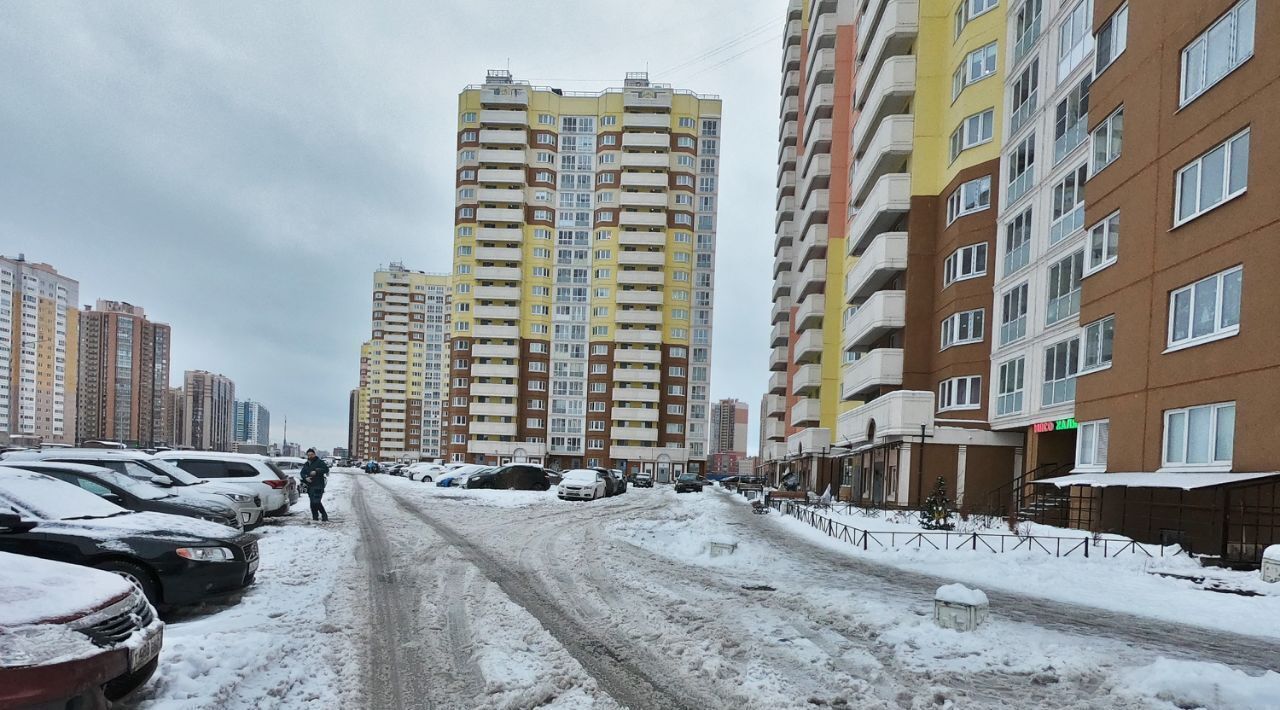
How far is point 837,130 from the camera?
155 ft

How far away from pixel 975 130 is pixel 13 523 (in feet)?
100

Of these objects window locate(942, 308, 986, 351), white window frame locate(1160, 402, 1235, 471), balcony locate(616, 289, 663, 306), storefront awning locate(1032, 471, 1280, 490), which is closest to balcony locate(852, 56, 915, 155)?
window locate(942, 308, 986, 351)

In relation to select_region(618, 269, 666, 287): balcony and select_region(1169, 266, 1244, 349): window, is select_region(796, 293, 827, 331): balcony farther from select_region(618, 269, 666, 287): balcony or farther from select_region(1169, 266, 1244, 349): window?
select_region(618, 269, 666, 287): balcony

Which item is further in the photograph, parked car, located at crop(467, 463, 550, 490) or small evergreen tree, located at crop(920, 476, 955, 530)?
parked car, located at crop(467, 463, 550, 490)

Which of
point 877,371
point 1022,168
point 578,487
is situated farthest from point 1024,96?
point 578,487

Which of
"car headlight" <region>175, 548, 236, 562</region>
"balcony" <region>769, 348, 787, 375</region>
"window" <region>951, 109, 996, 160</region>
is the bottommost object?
"car headlight" <region>175, 548, 236, 562</region>

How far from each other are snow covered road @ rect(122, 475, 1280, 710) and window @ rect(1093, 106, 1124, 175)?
14.1 m

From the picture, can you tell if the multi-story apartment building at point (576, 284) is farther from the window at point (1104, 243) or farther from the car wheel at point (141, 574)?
the car wheel at point (141, 574)

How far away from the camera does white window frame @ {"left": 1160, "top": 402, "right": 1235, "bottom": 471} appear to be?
13320 millimetres

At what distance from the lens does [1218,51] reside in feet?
47.4

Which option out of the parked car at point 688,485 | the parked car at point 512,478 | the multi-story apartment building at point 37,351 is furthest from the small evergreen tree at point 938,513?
the multi-story apartment building at point 37,351

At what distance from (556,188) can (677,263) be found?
1889 cm

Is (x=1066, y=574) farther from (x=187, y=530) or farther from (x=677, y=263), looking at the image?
(x=677, y=263)

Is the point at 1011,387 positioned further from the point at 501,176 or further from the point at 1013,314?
the point at 501,176
